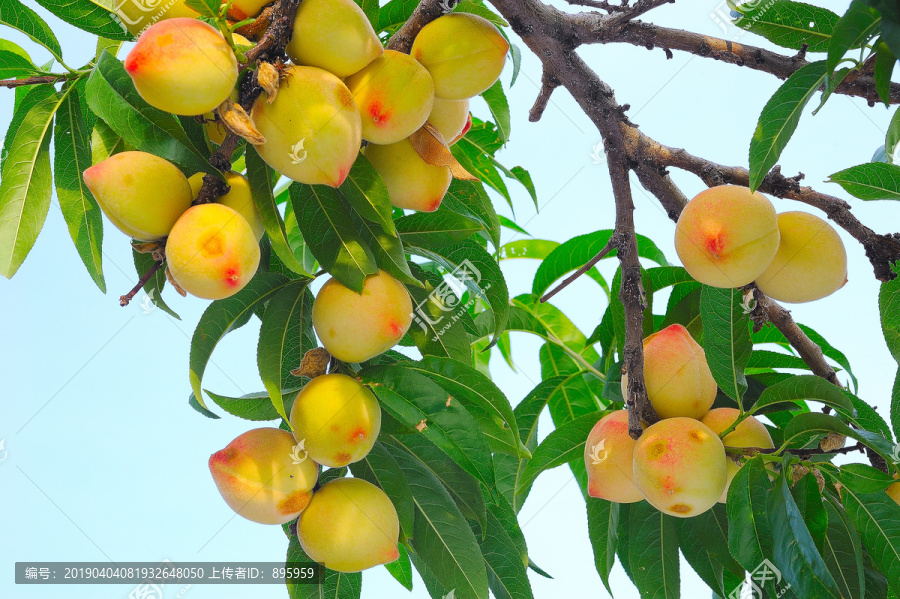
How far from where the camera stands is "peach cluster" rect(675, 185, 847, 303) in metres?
0.86

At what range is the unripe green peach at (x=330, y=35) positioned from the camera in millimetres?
718

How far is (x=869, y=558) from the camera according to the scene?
3.20 feet

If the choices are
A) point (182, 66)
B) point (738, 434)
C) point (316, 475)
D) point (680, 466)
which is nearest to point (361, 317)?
point (316, 475)

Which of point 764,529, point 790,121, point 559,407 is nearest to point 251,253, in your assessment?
point 790,121

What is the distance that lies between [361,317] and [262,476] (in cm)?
21

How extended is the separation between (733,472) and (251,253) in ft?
2.23

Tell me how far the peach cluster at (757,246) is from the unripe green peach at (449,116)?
12.3 inches

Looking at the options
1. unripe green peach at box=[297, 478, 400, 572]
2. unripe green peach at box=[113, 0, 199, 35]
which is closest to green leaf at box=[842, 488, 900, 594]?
unripe green peach at box=[297, 478, 400, 572]

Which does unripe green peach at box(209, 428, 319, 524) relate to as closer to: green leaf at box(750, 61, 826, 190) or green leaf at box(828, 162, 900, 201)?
green leaf at box(750, 61, 826, 190)

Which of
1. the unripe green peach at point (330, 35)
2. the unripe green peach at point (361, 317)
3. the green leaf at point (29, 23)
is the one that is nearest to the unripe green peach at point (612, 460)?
the unripe green peach at point (361, 317)

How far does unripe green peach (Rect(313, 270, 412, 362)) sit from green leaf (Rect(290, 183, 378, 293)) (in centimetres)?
1

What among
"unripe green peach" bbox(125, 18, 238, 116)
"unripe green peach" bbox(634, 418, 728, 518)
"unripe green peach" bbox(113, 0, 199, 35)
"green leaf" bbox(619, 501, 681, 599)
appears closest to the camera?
"unripe green peach" bbox(125, 18, 238, 116)

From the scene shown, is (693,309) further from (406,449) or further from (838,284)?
(406,449)

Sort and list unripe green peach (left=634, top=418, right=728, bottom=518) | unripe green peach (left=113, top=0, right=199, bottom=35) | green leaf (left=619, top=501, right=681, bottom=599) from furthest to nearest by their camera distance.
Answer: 1. green leaf (left=619, top=501, right=681, bottom=599)
2. unripe green peach (left=634, top=418, right=728, bottom=518)
3. unripe green peach (left=113, top=0, right=199, bottom=35)
